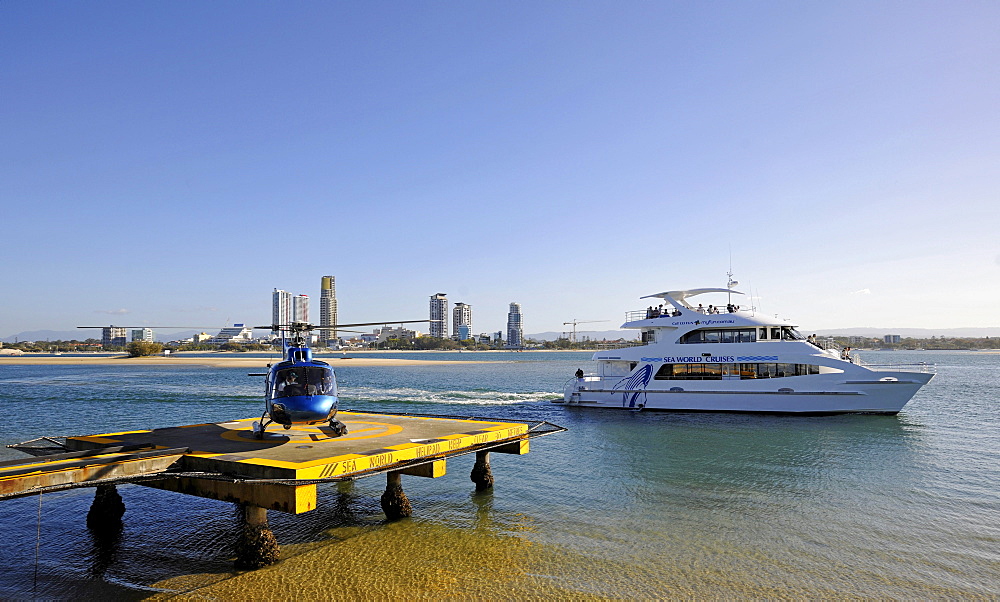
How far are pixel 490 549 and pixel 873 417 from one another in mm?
25905

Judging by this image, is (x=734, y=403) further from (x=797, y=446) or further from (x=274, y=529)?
(x=274, y=529)

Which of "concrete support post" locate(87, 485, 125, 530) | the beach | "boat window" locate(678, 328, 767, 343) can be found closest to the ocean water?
"concrete support post" locate(87, 485, 125, 530)

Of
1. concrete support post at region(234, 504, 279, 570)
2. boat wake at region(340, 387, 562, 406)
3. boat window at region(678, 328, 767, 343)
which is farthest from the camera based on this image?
boat wake at region(340, 387, 562, 406)

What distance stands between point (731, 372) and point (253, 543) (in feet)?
86.2

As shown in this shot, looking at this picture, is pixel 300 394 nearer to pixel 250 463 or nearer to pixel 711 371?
pixel 250 463

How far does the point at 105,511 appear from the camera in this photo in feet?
38.1

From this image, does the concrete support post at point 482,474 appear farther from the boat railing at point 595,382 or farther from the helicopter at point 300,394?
the boat railing at point 595,382

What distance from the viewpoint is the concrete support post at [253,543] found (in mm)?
9297

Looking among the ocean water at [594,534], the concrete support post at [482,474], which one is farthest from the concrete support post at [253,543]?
the concrete support post at [482,474]

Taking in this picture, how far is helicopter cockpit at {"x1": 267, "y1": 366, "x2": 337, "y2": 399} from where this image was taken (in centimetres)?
1144

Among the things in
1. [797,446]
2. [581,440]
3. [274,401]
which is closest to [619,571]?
[274,401]

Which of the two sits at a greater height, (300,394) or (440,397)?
(300,394)

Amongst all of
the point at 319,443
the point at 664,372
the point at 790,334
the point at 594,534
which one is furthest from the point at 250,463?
the point at 790,334

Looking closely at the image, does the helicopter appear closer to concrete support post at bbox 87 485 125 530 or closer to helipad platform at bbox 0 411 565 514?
helipad platform at bbox 0 411 565 514
